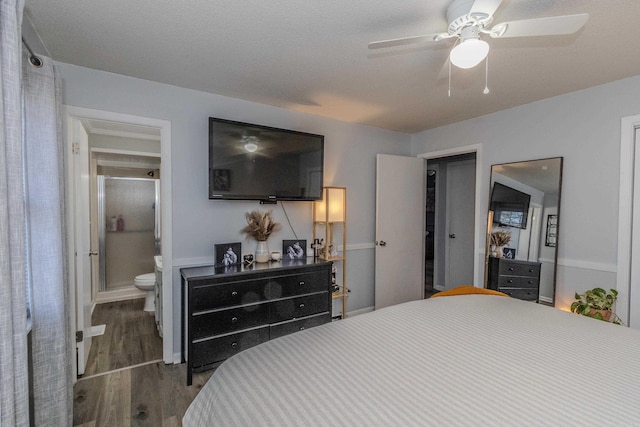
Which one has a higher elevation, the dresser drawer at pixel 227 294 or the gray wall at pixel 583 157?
the gray wall at pixel 583 157

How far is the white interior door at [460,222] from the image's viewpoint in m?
4.45

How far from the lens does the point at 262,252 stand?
9.32 ft

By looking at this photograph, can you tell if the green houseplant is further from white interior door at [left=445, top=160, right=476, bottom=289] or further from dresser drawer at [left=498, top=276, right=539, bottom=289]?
white interior door at [left=445, top=160, right=476, bottom=289]

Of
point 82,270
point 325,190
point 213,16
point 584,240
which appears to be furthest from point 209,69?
point 584,240

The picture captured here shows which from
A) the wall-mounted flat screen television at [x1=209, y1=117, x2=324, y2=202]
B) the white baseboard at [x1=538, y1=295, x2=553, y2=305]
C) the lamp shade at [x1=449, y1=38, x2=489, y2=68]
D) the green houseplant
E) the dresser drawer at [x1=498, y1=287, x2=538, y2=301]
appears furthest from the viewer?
the dresser drawer at [x1=498, y1=287, x2=538, y2=301]

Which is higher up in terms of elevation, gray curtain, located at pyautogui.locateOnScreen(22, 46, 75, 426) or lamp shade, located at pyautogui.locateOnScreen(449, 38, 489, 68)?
lamp shade, located at pyautogui.locateOnScreen(449, 38, 489, 68)

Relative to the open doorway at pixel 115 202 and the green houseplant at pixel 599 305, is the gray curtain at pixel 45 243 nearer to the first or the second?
the open doorway at pixel 115 202

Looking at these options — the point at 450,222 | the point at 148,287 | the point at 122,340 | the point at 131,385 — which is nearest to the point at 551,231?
the point at 450,222

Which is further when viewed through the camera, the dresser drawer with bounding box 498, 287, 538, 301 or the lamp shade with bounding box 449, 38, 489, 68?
the dresser drawer with bounding box 498, 287, 538, 301

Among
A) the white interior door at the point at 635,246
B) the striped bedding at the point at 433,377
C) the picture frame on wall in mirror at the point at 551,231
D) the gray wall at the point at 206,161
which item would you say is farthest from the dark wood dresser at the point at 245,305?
the white interior door at the point at 635,246

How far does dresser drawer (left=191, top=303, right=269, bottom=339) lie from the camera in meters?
2.29

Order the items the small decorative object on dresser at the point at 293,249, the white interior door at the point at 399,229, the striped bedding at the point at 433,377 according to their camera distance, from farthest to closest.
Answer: the white interior door at the point at 399,229 → the small decorative object on dresser at the point at 293,249 → the striped bedding at the point at 433,377

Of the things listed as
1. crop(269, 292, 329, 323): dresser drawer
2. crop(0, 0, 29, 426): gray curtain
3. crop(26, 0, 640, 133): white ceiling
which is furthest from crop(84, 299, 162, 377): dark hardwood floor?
crop(26, 0, 640, 133): white ceiling

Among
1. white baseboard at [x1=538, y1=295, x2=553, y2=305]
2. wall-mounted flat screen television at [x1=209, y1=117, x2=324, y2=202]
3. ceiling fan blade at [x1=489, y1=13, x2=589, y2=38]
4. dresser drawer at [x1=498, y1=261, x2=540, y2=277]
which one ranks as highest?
ceiling fan blade at [x1=489, y1=13, x2=589, y2=38]
